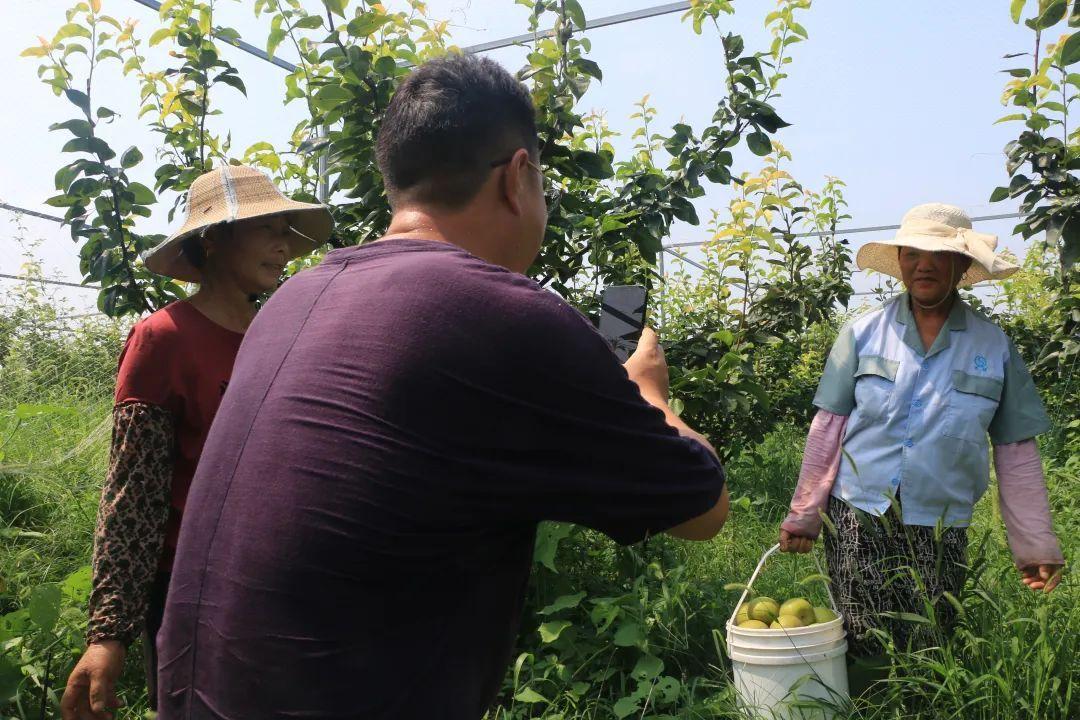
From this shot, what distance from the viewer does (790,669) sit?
247cm

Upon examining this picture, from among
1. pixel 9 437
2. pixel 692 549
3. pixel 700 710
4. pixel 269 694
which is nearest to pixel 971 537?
pixel 692 549

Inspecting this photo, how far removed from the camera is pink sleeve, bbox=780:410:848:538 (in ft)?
9.50

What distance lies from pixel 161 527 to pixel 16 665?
4.16 ft

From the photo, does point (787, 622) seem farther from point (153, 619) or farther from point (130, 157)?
point (130, 157)

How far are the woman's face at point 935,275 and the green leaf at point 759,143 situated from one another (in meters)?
0.65

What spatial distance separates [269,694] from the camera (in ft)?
Answer: 3.33

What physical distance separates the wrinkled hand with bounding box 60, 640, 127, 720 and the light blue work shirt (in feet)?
6.32

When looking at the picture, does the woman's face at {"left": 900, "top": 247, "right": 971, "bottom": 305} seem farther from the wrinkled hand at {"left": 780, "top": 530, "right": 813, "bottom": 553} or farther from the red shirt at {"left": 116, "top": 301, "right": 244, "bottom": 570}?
the red shirt at {"left": 116, "top": 301, "right": 244, "bottom": 570}

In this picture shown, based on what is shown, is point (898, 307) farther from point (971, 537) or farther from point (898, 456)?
point (971, 537)

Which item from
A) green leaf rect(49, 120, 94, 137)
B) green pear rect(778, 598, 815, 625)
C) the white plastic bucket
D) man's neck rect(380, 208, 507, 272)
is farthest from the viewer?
green leaf rect(49, 120, 94, 137)

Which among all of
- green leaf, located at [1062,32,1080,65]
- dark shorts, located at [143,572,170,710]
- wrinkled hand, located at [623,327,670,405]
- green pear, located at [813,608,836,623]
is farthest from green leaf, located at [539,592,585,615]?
green leaf, located at [1062,32,1080,65]

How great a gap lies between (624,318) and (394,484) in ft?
2.23

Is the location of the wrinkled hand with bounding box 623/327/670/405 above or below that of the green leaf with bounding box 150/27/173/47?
below

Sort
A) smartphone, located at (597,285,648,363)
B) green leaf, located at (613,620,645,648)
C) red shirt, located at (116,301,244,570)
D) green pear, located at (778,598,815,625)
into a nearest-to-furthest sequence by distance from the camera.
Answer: smartphone, located at (597,285,648,363) < red shirt, located at (116,301,244,570) < green pear, located at (778,598,815,625) < green leaf, located at (613,620,645,648)
